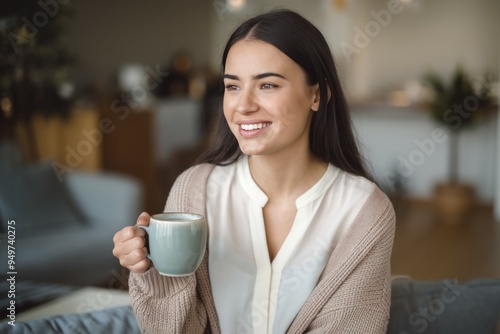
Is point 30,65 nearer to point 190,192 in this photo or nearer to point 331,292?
point 190,192

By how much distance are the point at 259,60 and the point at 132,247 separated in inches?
17.6

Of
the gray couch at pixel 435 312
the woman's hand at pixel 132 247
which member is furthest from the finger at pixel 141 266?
the gray couch at pixel 435 312

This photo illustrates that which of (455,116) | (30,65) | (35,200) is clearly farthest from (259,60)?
(455,116)

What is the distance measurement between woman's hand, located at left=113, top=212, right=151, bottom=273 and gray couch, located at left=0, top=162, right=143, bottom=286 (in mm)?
1869

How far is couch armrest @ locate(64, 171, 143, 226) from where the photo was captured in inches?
138

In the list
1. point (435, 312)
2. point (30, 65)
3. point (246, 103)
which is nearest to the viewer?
point (246, 103)

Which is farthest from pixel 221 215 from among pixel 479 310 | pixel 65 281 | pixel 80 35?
pixel 80 35

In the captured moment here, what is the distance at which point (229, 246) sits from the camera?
1.41 m

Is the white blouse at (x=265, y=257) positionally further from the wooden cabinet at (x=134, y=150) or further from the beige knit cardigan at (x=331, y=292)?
the wooden cabinet at (x=134, y=150)

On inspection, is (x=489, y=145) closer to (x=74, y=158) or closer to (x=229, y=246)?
(x=74, y=158)

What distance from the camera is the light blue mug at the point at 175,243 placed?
1118mm

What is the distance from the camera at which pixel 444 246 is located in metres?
4.70

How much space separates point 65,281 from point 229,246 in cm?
194

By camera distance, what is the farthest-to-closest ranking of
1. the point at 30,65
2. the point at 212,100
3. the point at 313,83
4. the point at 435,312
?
1. the point at 212,100
2. the point at 30,65
3. the point at 435,312
4. the point at 313,83
